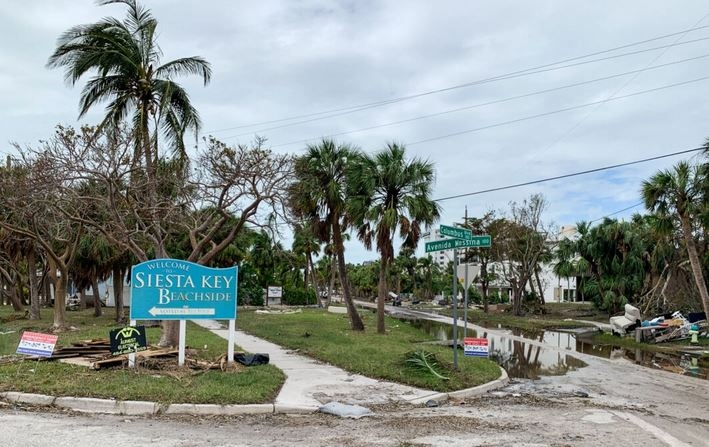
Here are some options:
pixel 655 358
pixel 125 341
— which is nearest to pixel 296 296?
pixel 655 358

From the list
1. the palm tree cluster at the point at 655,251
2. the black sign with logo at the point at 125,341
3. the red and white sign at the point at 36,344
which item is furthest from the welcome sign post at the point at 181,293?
the palm tree cluster at the point at 655,251

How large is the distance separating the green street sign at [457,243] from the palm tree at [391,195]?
8.45 metres

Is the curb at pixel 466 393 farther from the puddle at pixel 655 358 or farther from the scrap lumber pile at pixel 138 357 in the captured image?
the puddle at pixel 655 358

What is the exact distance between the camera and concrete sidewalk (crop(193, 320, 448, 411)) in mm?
9297

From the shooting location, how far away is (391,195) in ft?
70.5

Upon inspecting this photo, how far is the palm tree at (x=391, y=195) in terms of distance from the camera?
21.1 meters

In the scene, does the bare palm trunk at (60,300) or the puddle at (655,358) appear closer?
the puddle at (655,358)

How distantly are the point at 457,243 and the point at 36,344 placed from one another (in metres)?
8.38

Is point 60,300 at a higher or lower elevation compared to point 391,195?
lower

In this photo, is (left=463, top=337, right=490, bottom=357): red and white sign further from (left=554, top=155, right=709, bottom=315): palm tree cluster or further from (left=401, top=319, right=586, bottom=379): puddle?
(left=554, top=155, right=709, bottom=315): palm tree cluster

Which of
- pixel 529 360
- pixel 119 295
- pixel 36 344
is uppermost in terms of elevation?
pixel 119 295

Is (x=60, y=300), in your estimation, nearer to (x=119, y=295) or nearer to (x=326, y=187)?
(x=119, y=295)

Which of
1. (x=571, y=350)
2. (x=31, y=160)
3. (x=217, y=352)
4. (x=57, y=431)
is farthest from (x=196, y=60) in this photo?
(x=571, y=350)

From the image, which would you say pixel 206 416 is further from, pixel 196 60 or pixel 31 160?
pixel 196 60
